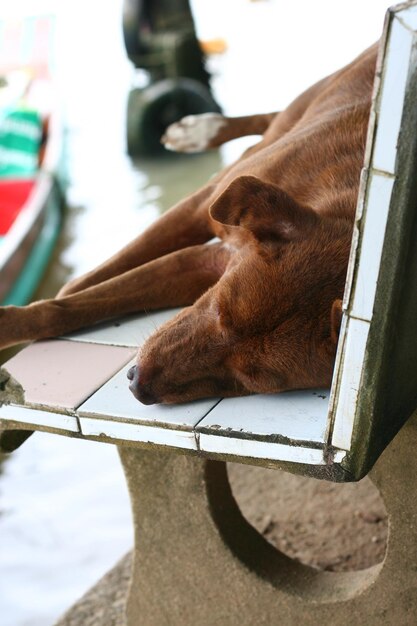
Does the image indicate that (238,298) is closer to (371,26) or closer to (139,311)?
(139,311)

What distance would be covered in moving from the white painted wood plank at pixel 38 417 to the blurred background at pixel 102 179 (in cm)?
137

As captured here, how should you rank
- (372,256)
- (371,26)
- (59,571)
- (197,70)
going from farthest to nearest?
(371,26) < (197,70) < (59,571) < (372,256)

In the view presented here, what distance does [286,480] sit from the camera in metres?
3.52

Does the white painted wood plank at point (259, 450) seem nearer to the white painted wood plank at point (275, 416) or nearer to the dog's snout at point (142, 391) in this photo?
the white painted wood plank at point (275, 416)

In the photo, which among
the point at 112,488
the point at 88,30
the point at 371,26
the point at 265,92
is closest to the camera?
the point at 112,488

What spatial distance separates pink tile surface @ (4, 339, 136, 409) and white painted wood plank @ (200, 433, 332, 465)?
363 millimetres

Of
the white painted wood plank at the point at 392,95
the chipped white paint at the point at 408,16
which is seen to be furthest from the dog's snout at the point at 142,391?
the chipped white paint at the point at 408,16

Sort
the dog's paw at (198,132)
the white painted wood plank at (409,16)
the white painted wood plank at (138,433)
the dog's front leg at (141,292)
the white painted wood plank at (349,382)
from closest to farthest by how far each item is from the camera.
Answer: the white painted wood plank at (409,16) → the white painted wood plank at (349,382) → the white painted wood plank at (138,433) → the dog's front leg at (141,292) → the dog's paw at (198,132)

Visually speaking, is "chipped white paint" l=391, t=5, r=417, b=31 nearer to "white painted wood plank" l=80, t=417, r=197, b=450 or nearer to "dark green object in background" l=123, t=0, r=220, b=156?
"white painted wood plank" l=80, t=417, r=197, b=450

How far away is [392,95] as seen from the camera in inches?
51.4

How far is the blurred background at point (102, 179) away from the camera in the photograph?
3537 mm

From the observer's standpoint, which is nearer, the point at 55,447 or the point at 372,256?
the point at 372,256

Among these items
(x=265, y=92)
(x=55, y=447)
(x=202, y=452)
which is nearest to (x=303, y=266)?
(x=202, y=452)

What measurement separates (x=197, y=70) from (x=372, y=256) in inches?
335
